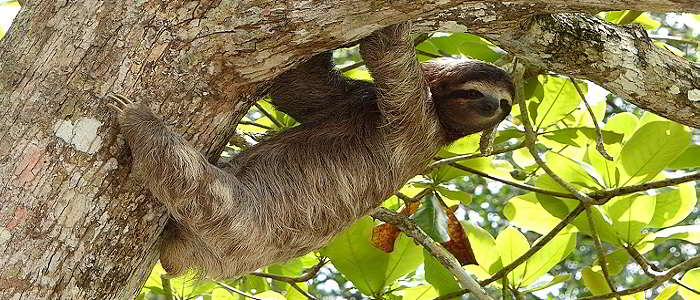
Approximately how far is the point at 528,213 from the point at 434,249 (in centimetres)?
113

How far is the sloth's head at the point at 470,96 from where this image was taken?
497 cm

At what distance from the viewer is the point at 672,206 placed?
581 cm

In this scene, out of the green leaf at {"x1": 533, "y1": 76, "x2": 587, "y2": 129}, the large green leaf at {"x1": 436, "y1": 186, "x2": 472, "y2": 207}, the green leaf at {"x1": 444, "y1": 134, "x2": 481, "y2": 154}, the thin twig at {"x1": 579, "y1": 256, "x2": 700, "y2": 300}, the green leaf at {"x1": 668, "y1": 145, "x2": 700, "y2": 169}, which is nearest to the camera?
the thin twig at {"x1": 579, "y1": 256, "x2": 700, "y2": 300}

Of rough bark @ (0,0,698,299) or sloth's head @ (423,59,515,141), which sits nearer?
rough bark @ (0,0,698,299)

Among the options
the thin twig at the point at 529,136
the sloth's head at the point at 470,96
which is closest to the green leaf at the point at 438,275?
the sloth's head at the point at 470,96

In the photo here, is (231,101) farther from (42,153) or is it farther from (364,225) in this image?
(364,225)

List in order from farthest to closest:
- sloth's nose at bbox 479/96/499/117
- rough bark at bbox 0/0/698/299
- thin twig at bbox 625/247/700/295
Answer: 1. thin twig at bbox 625/247/700/295
2. sloth's nose at bbox 479/96/499/117
3. rough bark at bbox 0/0/698/299

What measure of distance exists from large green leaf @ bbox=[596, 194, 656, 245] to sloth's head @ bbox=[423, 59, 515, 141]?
3.63ft

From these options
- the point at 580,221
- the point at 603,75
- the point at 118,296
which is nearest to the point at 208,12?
the point at 118,296

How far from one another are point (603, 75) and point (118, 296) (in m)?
2.57

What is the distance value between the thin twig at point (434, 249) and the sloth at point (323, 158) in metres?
0.31

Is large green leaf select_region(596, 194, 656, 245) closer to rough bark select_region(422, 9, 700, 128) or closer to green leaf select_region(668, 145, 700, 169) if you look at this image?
green leaf select_region(668, 145, 700, 169)

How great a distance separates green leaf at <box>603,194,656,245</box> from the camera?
18.3 ft

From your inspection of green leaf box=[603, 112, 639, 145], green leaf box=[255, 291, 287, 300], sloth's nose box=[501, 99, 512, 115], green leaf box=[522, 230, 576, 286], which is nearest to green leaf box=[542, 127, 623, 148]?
green leaf box=[603, 112, 639, 145]
